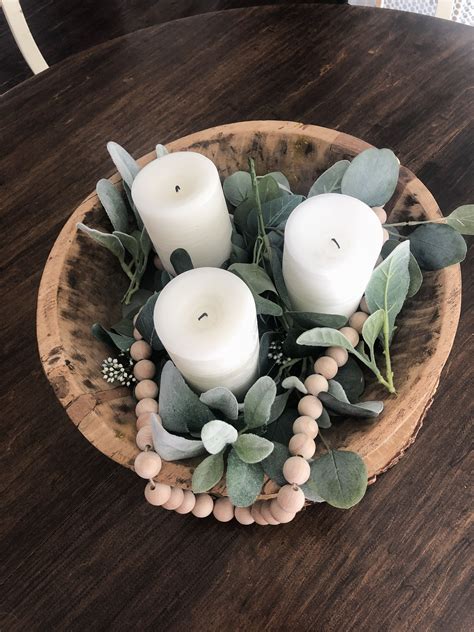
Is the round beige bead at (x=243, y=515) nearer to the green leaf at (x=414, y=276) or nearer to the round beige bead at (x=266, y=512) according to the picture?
the round beige bead at (x=266, y=512)

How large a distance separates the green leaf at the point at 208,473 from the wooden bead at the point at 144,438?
0.03m

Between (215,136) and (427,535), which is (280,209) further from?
(427,535)

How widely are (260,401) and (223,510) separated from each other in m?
0.10

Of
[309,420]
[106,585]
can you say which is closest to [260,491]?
[309,420]

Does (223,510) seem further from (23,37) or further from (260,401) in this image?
(23,37)

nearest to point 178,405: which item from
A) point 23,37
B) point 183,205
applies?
point 183,205

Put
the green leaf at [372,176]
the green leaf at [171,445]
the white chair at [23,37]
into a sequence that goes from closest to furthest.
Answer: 1. the green leaf at [171,445]
2. the green leaf at [372,176]
3. the white chair at [23,37]

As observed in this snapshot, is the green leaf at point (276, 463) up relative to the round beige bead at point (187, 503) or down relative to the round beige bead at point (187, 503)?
up

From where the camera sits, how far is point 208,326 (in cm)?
37

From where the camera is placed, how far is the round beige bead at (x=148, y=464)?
0.36 metres

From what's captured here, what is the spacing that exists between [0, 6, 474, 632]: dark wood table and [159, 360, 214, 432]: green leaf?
0.11m

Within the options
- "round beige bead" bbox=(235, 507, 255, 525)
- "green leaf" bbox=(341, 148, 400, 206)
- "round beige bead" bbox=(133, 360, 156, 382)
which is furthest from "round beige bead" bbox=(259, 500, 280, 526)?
"green leaf" bbox=(341, 148, 400, 206)

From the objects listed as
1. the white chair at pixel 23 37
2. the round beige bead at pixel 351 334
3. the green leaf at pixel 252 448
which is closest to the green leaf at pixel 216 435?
the green leaf at pixel 252 448

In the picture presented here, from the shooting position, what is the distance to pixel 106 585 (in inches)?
17.3
